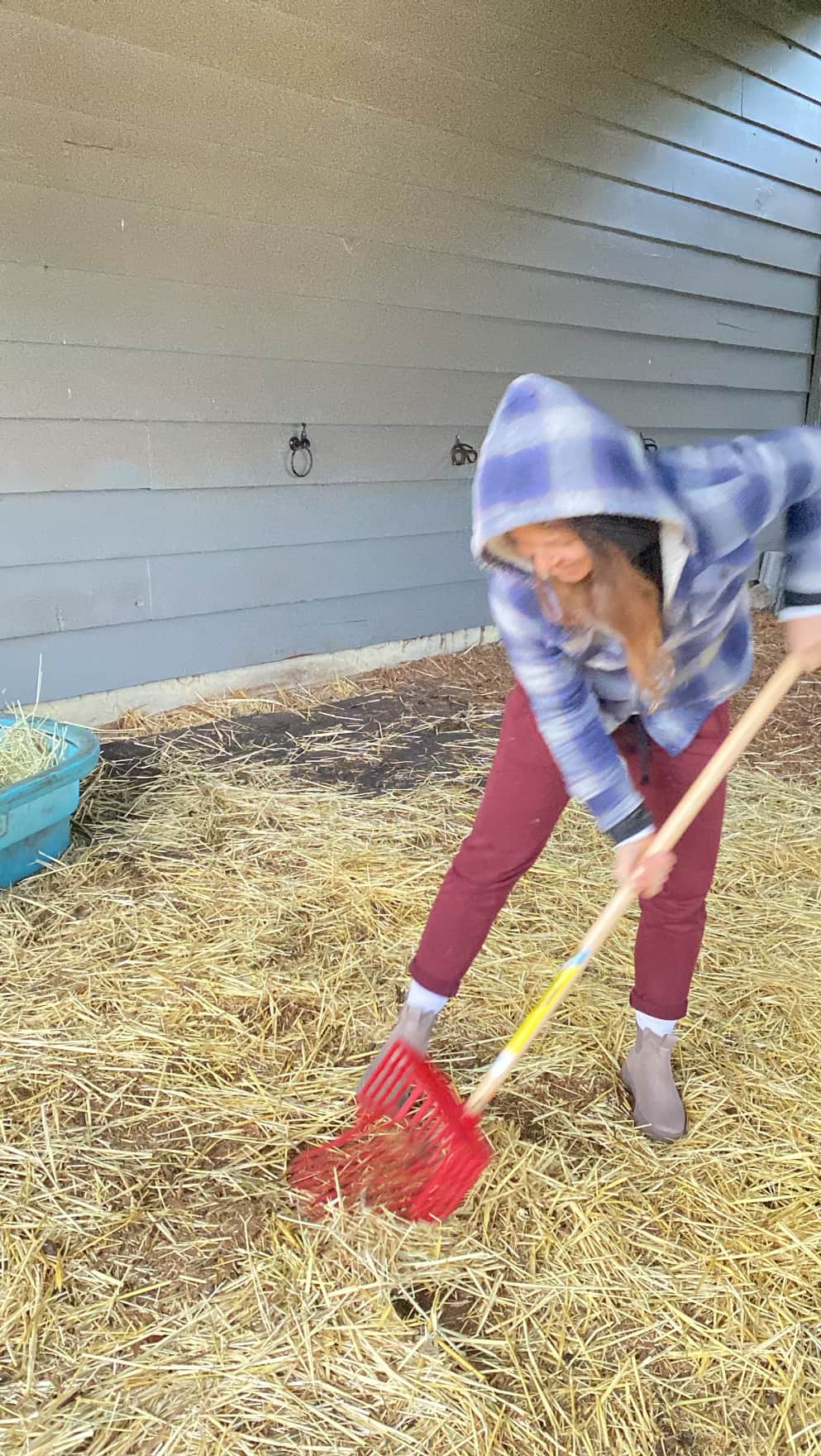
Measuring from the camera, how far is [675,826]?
1554mm

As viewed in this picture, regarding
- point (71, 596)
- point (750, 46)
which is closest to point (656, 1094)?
point (71, 596)

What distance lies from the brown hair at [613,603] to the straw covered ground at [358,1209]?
96cm

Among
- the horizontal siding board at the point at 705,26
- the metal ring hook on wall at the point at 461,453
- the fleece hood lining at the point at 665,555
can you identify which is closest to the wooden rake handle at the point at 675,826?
the fleece hood lining at the point at 665,555

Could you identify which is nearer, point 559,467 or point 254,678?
point 559,467

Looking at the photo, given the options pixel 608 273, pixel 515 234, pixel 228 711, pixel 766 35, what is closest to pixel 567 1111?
pixel 228 711

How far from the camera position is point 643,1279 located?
1.58 m

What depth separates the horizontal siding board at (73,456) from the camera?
3.36 m

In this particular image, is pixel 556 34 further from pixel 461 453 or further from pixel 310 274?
pixel 461 453

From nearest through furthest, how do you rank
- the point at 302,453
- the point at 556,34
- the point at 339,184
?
the point at 339,184, the point at 302,453, the point at 556,34

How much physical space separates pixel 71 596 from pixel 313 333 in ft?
4.70

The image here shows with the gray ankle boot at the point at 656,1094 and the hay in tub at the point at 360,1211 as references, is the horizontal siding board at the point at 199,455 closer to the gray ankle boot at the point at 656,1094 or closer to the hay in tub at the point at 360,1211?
the hay in tub at the point at 360,1211

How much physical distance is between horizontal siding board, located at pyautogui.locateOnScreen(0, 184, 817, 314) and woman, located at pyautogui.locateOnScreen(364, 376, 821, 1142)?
252 cm

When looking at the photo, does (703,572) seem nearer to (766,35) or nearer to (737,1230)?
(737,1230)

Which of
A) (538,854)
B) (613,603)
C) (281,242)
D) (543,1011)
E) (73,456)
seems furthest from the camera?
(281,242)
